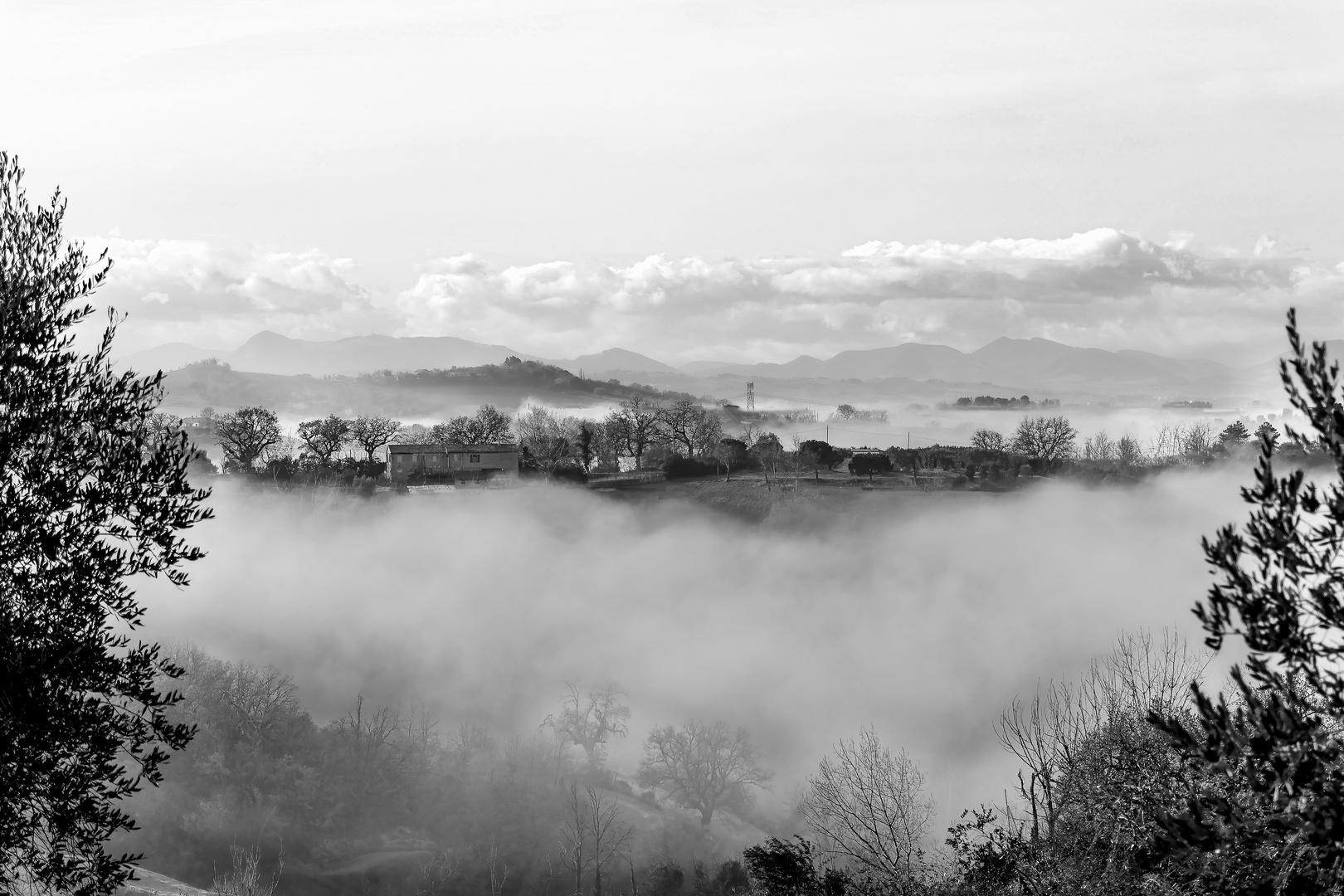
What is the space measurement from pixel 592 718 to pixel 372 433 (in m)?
54.2

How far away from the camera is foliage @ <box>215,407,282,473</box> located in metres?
140

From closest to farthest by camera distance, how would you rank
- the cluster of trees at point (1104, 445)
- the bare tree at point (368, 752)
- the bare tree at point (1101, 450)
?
the bare tree at point (368, 752), the cluster of trees at point (1104, 445), the bare tree at point (1101, 450)

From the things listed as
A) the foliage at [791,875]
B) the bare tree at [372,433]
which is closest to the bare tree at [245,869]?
the foliage at [791,875]

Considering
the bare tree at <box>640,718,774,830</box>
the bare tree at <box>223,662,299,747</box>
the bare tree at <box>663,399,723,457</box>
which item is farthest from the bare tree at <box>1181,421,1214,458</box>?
the bare tree at <box>223,662,299,747</box>

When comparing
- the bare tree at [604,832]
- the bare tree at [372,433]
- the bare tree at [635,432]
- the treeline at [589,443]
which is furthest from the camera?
the bare tree at [635,432]

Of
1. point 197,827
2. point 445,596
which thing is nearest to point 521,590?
point 445,596

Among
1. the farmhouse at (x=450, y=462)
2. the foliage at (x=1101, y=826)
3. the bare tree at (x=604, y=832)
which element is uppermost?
the farmhouse at (x=450, y=462)

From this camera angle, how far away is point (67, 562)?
18.2 meters

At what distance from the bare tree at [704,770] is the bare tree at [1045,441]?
279ft

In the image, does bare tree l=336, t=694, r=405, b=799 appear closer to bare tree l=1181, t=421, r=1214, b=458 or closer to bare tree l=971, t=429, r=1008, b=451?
bare tree l=971, t=429, r=1008, b=451

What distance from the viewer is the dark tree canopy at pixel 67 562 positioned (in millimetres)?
17438

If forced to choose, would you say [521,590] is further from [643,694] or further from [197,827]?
[197,827]

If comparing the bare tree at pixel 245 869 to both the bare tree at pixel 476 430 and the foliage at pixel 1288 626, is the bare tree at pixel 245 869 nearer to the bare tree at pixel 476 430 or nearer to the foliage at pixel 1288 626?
the foliage at pixel 1288 626

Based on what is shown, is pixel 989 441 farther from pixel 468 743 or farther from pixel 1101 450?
pixel 468 743
